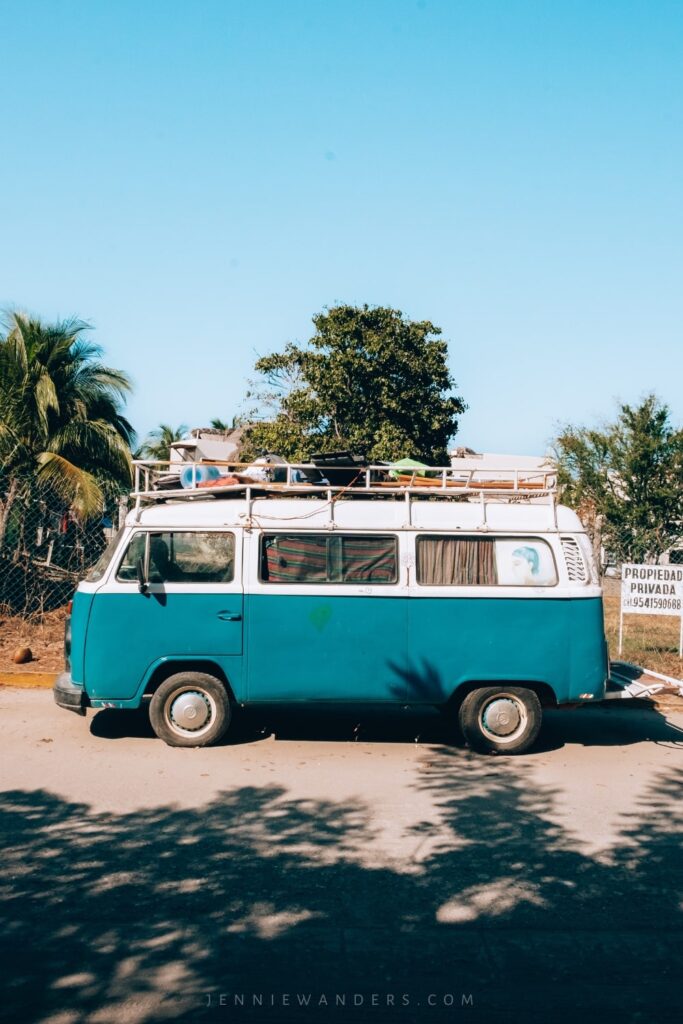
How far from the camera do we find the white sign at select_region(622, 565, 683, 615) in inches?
454

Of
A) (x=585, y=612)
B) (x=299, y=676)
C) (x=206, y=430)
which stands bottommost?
(x=299, y=676)

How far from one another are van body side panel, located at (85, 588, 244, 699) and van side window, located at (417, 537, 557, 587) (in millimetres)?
1780

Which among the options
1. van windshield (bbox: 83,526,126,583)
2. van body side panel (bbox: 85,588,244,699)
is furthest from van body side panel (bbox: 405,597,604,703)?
van windshield (bbox: 83,526,126,583)

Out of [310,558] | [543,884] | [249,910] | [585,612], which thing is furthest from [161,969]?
[585,612]

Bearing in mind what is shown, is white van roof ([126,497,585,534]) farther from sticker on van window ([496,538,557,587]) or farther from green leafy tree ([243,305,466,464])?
green leafy tree ([243,305,466,464])

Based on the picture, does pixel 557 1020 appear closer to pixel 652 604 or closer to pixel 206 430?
pixel 652 604

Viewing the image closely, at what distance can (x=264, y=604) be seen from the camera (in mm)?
7977

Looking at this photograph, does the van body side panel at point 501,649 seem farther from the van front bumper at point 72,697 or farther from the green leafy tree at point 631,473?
the green leafy tree at point 631,473

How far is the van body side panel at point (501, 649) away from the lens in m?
7.95

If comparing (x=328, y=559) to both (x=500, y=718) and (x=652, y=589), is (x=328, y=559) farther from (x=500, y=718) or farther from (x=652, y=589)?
(x=652, y=589)

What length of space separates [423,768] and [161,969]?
3.78 m

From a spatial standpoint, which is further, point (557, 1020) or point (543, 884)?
point (543, 884)

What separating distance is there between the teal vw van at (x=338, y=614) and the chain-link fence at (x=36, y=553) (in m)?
4.83

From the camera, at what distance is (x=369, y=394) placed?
27.1 metres
